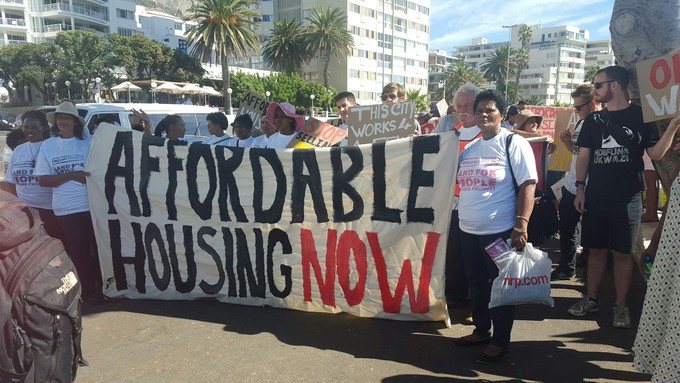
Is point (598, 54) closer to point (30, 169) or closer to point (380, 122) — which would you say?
point (380, 122)

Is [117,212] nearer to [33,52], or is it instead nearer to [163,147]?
[163,147]

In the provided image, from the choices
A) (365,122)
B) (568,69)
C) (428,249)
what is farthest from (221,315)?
(568,69)

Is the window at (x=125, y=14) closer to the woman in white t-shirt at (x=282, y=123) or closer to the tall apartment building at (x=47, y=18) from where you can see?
the tall apartment building at (x=47, y=18)

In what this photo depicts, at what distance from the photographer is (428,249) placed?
3641 millimetres

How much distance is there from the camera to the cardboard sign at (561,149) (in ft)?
20.6

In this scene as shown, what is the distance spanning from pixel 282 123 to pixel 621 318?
A: 3567mm

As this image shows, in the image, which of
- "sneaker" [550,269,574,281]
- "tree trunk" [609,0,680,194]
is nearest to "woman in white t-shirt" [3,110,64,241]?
"sneaker" [550,269,574,281]

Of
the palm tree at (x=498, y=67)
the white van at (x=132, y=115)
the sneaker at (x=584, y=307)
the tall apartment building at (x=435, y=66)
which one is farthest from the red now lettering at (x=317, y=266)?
the tall apartment building at (x=435, y=66)

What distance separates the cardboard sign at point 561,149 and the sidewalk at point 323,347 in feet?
8.98

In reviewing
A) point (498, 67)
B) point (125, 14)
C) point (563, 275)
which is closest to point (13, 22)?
point (125, 14)

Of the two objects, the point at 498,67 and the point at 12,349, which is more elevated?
the point at 498,67

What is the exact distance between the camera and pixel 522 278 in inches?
114

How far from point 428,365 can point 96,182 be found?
10.8 ft

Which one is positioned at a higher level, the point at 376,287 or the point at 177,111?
the point at 177,111
